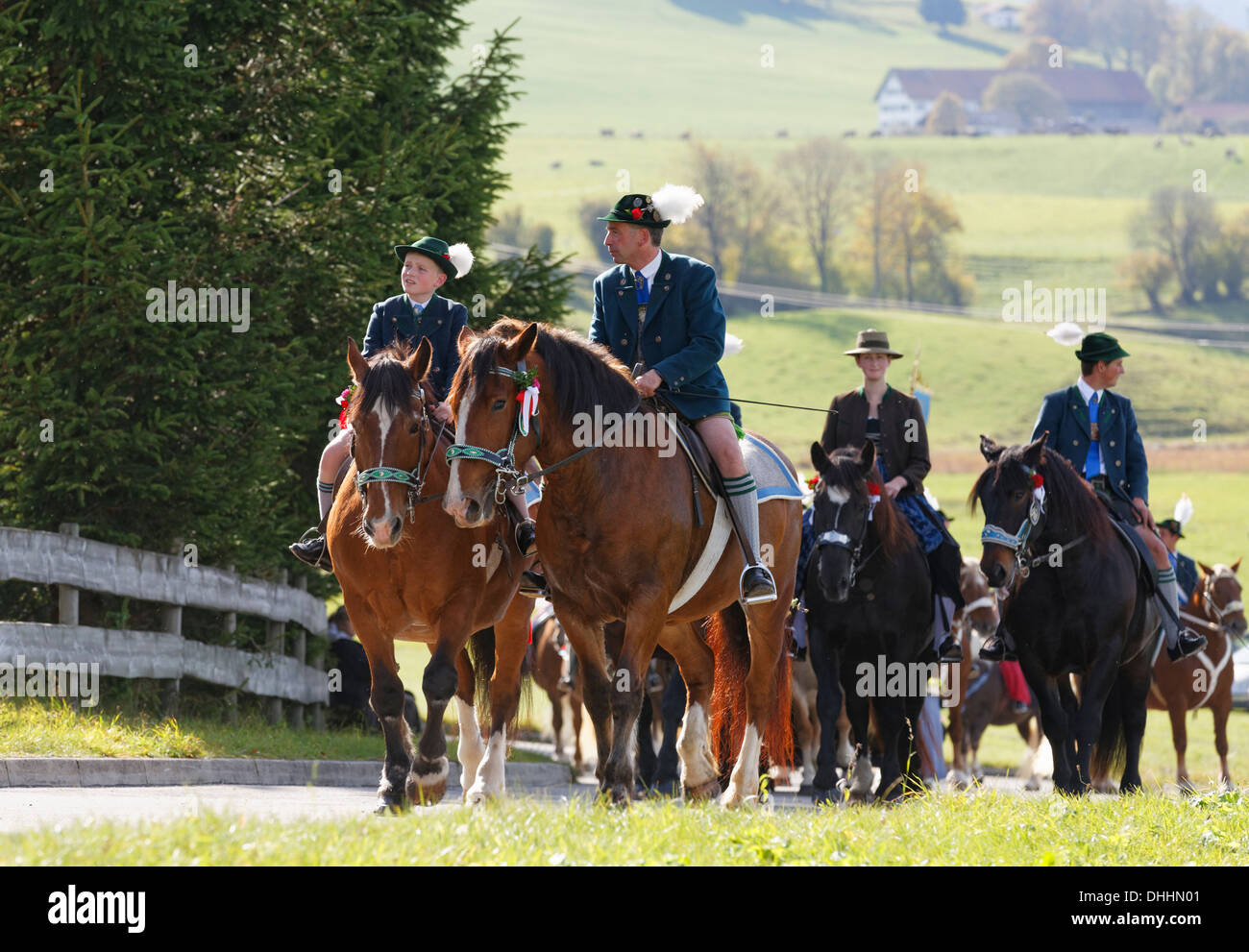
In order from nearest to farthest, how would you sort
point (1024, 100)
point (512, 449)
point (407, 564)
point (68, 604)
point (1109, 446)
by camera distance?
1. point (512, 449)
2. point (407, 564)
3. point (68, 604)
4. point (1109, 446)
5. point (1024, 100)

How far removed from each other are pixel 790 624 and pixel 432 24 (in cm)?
1133

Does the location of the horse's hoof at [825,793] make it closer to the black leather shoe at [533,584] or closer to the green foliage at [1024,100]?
the black leather shoe at [533,584]

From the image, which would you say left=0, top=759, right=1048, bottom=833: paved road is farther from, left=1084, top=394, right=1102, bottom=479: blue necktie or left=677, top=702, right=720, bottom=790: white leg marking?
left=1084, top=394, right=1102, bottom=479: blue necktie

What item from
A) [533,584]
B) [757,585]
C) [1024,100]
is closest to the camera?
[757,585]

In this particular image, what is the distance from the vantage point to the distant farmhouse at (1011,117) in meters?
178

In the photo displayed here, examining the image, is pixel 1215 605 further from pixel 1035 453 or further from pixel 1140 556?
pixel 1035 453

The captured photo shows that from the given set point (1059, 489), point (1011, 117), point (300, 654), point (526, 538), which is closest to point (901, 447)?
point (1059, 489)

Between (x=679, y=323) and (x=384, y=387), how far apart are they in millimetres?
1891

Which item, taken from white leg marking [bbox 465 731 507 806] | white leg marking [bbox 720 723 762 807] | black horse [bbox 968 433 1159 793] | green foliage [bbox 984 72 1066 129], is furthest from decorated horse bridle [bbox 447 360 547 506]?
green foliage [bbox 984 72 1066 129]

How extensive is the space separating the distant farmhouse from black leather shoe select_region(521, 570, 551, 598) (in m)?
169

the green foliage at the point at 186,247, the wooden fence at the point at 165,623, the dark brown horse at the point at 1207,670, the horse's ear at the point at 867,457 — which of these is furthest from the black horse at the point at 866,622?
the dark brown horse at the point at 1207,670

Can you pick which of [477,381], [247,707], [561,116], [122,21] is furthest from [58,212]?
[561,116]

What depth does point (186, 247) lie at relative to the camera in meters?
14.1

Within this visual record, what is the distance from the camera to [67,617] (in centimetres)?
1259
